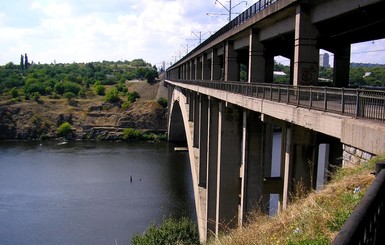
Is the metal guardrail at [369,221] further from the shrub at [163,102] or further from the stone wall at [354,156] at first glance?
the shrub at [163,102]

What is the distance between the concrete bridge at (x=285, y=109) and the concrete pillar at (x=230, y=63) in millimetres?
55

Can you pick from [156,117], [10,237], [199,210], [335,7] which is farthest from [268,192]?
[156,117]

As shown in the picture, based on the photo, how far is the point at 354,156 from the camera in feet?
23.5

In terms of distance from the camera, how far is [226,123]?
64.1 ft

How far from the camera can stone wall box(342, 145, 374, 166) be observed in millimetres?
6747

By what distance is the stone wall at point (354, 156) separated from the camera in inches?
266

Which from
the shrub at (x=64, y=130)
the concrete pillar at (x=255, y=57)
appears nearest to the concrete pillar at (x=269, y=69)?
the concrete pillar at (x=255, y=57)

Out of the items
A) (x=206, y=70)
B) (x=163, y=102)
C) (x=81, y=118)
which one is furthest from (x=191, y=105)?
(x=81, y=118)

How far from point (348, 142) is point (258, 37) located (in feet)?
34.2

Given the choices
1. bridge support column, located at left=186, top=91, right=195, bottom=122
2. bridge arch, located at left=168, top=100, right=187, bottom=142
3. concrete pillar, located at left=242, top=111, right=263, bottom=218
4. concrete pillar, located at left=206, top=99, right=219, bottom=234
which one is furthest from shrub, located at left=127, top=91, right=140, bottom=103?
concrete pillar, located at left=242, top=111, right=263, bottom=218

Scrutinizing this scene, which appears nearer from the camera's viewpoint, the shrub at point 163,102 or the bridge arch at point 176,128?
the bridge arch at point 176,128

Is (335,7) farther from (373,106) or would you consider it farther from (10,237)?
(10,237)

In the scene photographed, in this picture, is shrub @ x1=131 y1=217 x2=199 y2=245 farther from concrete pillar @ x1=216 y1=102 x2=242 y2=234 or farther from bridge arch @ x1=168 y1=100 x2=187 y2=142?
bridge arch @ x1=168 y1=100 x2=187 y2=142

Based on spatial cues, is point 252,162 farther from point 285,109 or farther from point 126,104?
point 126,104
